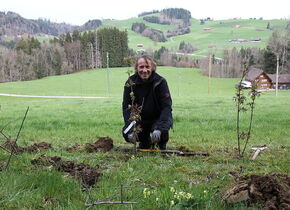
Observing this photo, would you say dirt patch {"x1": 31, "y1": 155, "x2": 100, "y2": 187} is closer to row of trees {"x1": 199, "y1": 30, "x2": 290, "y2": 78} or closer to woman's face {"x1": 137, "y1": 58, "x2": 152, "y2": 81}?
woman's face {"x1": 137, "y1": 58, "x2": 152, "y2": 81}

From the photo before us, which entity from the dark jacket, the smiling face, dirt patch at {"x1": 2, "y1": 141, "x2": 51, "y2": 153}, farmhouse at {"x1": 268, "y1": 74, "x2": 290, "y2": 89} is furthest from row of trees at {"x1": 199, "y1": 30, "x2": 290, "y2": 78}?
dirt patch at {"x1": 2, "y1": 141, "x2": 51, "y2": 153}

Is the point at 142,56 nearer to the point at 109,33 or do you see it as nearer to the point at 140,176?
the point at 140,176

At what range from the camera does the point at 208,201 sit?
2736 mm

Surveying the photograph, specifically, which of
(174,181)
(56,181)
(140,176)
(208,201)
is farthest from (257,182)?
(56,181)

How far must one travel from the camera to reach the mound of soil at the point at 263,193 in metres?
2.49

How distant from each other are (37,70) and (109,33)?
30623mm

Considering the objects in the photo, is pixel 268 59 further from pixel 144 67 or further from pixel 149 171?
pixel 149 171

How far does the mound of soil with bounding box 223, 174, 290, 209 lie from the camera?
98.0 inches

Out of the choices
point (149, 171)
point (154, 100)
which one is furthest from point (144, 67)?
point (149, 171)

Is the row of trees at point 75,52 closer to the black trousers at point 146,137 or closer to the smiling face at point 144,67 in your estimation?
the black trousers at point 146,137

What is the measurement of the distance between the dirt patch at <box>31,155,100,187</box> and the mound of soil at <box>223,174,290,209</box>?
1661 mm

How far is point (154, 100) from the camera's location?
5.93 meters

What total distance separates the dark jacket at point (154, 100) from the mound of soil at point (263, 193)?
2799 mm

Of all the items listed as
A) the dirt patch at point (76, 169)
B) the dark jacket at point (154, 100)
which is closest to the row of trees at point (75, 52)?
the dark jacket at point (154, 100)
